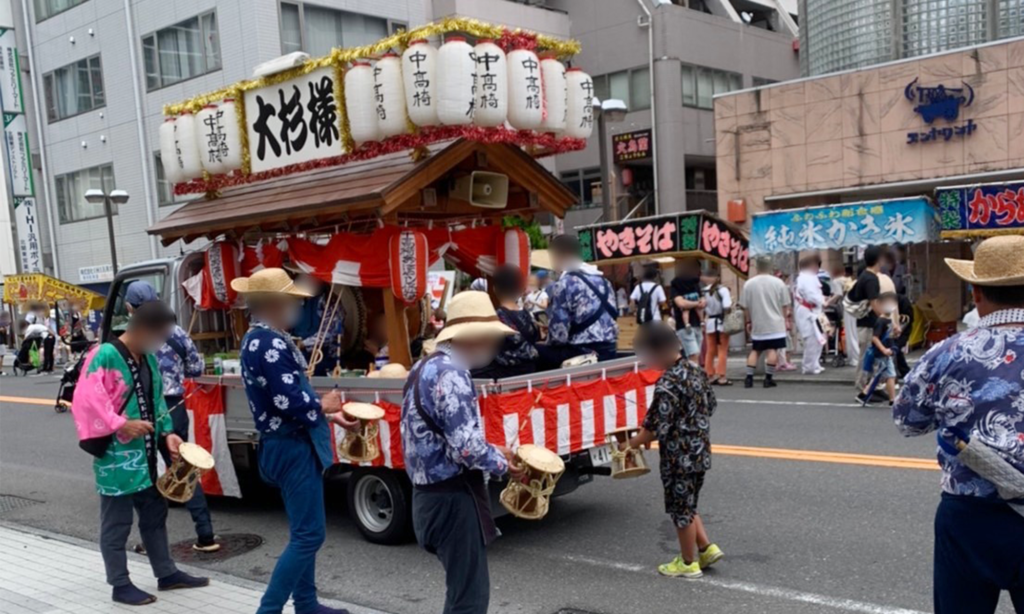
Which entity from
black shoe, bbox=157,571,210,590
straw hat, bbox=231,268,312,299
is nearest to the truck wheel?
black shoe, bbox=157,571,210,590

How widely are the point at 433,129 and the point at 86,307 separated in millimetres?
20242

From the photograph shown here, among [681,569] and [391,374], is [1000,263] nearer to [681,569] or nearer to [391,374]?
[681,569]

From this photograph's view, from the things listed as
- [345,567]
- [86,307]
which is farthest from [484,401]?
[86,307]

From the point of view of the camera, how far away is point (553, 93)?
6934mm

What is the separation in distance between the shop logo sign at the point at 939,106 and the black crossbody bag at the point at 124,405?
16.7 meters

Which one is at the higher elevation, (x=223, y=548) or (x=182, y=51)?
(x=182, y=51)

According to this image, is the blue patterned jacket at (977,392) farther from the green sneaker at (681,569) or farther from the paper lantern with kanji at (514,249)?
the paper lantern with kanji at (514,249)

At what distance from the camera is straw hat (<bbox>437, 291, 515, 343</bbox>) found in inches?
141

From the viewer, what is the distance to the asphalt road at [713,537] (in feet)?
15.5

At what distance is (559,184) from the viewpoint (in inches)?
299

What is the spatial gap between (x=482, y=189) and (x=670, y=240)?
A: 7163 millimetres

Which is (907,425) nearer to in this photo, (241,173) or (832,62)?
(241,173)

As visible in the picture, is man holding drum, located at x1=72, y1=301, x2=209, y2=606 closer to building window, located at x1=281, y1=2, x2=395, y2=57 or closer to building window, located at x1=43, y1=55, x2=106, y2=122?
building window, located at x1=281, y1=2, x2=395, y2=57

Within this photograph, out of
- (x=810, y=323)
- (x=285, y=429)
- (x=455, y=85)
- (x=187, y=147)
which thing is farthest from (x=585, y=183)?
(x=285, y=429)
